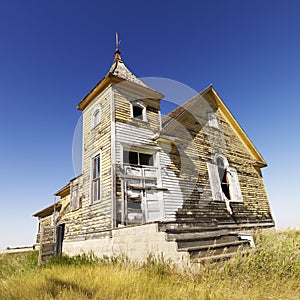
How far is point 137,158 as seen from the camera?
9.41m

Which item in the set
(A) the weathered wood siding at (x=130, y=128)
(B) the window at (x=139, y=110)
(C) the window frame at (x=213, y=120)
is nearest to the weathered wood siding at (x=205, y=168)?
(C) the window frame at (x=213, y=120)

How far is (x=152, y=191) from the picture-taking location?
8.95 metres

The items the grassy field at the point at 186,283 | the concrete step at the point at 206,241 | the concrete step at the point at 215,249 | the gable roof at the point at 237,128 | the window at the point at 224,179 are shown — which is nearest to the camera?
the grassy field at the point at 186,283

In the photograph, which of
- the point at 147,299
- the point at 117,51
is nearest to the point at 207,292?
the point at 147,299

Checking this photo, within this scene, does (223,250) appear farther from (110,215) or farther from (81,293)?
(110,215)

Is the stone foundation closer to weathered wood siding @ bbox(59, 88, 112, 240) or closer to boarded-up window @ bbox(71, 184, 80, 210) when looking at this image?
weathered wood siding @ bbox(59, 88, 112, 240)

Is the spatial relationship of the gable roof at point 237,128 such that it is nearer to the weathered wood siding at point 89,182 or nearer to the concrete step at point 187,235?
the weathered wood siding at point 89,182

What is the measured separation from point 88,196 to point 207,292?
24.0ft

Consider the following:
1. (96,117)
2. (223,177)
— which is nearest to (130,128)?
(96,117)

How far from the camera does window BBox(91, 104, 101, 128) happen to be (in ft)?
34.9

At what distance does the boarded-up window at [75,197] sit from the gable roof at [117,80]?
4396 millimetres

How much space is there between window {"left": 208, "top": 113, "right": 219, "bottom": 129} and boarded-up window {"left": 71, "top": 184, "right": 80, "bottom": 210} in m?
8.06

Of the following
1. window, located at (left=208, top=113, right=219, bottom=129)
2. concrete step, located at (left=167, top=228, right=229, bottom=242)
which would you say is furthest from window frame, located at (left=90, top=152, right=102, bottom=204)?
window, located at (left=208, top=113, right=219, bottom=129)

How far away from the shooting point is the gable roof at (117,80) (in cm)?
1020
